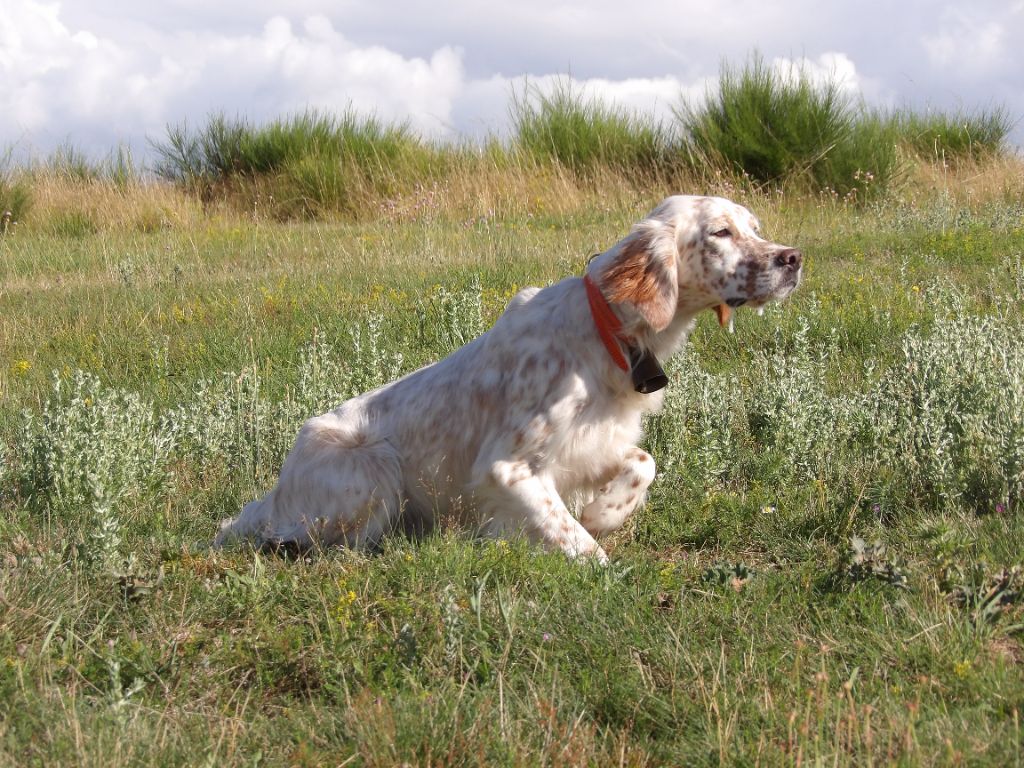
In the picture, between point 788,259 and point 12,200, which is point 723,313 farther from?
point 12,200

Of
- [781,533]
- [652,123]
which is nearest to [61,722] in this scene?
[781,533]

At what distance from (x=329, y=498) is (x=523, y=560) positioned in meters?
0.94

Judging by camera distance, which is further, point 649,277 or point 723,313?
A: point 723,313

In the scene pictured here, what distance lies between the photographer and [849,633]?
8.86 feet

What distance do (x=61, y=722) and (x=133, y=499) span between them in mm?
1935

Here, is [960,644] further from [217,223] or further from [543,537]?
[217,223]

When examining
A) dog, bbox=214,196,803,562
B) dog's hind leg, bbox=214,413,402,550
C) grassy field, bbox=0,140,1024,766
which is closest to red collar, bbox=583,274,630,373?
dog, bbox=214,196,803,562

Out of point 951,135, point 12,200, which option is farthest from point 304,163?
point 951,135

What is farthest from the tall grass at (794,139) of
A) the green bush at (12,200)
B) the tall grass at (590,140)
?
the green bush at (12,200)

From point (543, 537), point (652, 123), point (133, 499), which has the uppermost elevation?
point (652, 123)

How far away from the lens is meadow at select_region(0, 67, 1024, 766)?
7.54 ft

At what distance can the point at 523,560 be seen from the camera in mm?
3180

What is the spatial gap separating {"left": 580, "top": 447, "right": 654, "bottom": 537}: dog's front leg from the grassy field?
0.31ft

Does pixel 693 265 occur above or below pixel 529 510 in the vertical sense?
above
